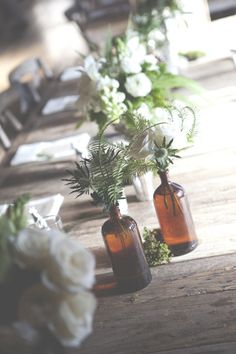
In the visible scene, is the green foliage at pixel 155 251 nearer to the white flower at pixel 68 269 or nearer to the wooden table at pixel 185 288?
the wooden table at pixel 185 288

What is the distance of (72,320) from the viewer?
0.68 m

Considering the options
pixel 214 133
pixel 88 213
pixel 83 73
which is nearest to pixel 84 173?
pixel 88 213

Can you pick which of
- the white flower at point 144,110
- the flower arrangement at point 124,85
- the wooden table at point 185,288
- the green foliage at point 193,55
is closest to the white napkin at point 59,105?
the green foliage at point 193,55

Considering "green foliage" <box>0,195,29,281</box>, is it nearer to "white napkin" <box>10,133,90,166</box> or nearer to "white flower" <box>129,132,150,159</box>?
"white flower" <box>129,132,150,159</box>

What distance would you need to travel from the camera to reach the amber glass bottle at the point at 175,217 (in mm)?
1261

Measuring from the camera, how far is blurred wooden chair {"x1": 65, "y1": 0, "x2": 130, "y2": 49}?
5074 millimetres

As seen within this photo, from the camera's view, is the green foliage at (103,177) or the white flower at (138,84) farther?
the white flower at (138,84)

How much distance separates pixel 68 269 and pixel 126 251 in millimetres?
504

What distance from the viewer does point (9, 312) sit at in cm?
71

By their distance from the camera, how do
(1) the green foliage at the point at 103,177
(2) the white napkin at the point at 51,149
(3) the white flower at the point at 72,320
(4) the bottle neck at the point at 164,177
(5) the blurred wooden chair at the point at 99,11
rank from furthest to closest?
(5) the blurred wooden chair at the point at 99,11
(2) the white napkin at the point at 51,149
(4) the bottle neck at the point at 164,177
(1) the green foliage at the point at 103,177
(3) the white flower at the point at 72,320

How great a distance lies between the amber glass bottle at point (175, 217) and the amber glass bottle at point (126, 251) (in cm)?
13

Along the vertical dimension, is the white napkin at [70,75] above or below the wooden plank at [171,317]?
below

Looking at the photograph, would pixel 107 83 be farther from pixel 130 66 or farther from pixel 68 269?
pixel 68 269

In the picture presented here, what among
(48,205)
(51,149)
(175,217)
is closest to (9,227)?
(175,217)
